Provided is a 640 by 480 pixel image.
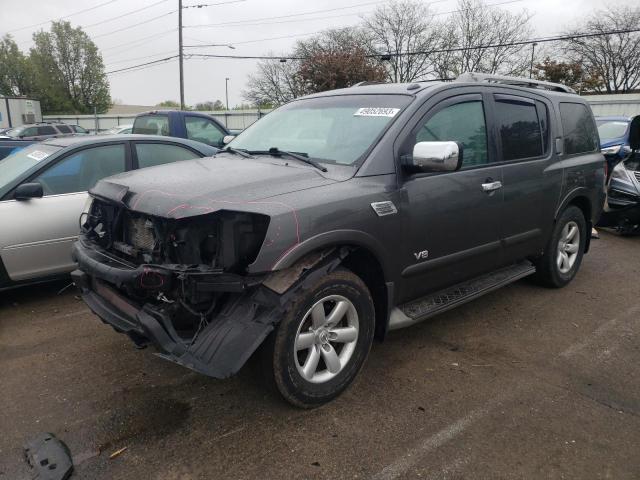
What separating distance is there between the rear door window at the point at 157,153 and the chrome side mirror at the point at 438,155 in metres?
3.30

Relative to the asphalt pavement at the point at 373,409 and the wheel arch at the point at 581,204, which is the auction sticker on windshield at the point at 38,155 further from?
the wheel arch at the point at 581,204

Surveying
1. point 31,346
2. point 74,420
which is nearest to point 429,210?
point 74,420

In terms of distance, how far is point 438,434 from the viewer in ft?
9.08

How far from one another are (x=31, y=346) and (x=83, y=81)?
60082 millimetres

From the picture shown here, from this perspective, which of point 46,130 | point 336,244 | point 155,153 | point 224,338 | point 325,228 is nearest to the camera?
point 224,338

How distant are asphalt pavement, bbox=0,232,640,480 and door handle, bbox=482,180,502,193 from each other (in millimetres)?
1174

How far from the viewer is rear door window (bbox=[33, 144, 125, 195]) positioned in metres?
4.72

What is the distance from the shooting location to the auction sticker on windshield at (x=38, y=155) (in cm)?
478

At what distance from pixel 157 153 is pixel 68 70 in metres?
59.2

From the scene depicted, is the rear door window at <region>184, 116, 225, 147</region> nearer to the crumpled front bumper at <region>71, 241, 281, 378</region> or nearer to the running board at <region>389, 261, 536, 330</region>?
the running board at <region>389, 261, 536, 330</region>

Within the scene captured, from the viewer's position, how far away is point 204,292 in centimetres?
265

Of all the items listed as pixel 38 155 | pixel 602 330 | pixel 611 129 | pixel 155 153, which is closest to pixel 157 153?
pixel 155 153

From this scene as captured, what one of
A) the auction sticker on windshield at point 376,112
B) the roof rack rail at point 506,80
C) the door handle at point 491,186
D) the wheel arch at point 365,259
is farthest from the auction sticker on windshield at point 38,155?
the door handle at point 491,186

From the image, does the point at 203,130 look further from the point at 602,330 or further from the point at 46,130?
the point at 46,130
